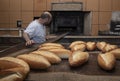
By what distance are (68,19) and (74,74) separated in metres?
4.40

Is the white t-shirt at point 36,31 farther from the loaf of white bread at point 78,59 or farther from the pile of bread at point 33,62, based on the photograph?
the loaf of white bread at point 78,59

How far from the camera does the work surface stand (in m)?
0.91

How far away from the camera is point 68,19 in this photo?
5301mm

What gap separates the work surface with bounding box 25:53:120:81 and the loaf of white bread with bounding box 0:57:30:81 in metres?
0.04

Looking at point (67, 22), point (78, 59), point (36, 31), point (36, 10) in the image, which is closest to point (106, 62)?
point (78, 59)

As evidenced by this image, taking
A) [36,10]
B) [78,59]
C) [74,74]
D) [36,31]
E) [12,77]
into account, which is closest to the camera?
[12,77]

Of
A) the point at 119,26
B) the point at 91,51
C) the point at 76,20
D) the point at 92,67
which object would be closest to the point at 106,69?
the point at 92,67

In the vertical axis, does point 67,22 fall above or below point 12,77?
above

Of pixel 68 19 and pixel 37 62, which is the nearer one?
pixel 37 62

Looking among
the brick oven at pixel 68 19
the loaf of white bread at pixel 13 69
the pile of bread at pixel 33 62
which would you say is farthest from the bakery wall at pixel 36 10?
the loaf of white bread at pixel 13 69

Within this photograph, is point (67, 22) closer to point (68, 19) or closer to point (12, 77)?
point (68, 19)

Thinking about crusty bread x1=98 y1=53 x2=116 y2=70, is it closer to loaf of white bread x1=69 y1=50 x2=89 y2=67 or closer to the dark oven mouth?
loaf of white bread x1=69 y1=50 x2=89 y2=67

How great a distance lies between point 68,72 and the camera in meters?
0.97

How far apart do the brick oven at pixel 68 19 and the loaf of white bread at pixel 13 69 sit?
4313 mm
